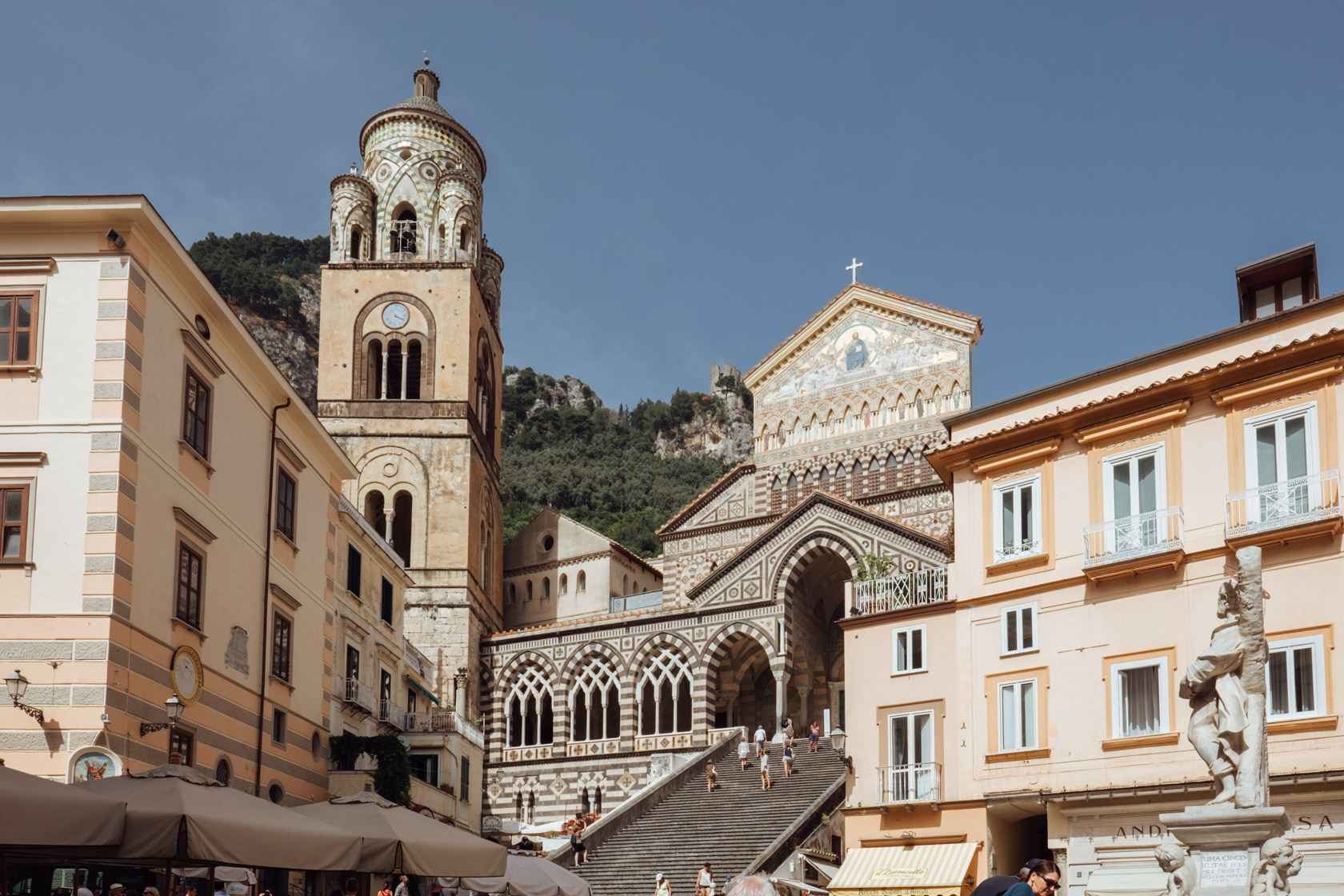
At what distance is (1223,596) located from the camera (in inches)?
463

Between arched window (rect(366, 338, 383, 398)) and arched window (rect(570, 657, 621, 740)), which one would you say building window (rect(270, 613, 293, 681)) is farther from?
arched window (rect(366, 338, 383, 398))

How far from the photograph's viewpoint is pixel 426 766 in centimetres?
3400

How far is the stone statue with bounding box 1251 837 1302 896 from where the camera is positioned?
10.7 m

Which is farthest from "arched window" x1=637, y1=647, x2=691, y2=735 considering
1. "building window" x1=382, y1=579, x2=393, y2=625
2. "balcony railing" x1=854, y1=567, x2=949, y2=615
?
"balcony railing" x1=854, y1=567, x2=949, y2=615

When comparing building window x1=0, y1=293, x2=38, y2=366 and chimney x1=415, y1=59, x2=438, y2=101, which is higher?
chimney x1=415, y1=59, x2=438, y2=101

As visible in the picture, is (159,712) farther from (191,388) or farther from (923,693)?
(923,693)

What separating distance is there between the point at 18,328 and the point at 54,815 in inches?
393

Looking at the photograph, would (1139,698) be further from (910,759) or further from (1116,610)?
(910,759)

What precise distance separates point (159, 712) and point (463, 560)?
26.3 metres

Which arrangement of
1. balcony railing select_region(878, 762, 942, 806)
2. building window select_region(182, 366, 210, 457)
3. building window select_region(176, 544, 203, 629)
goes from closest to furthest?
building window select_region(176, 544, 203, 629) → building window select_region(182, 366, 210, 457) → balcony railing select_region(878, 762, 942, 806)

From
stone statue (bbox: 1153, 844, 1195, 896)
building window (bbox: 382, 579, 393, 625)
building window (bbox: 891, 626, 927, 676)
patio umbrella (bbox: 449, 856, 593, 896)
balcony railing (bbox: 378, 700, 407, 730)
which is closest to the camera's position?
stone statue (bbox: 1153, 844, 1195, 896)

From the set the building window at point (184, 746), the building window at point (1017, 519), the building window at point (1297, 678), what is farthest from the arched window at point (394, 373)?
the building window at point (1297, 678)

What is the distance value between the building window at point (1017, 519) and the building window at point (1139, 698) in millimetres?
2479

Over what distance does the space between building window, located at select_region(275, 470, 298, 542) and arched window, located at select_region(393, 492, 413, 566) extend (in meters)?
20.3
